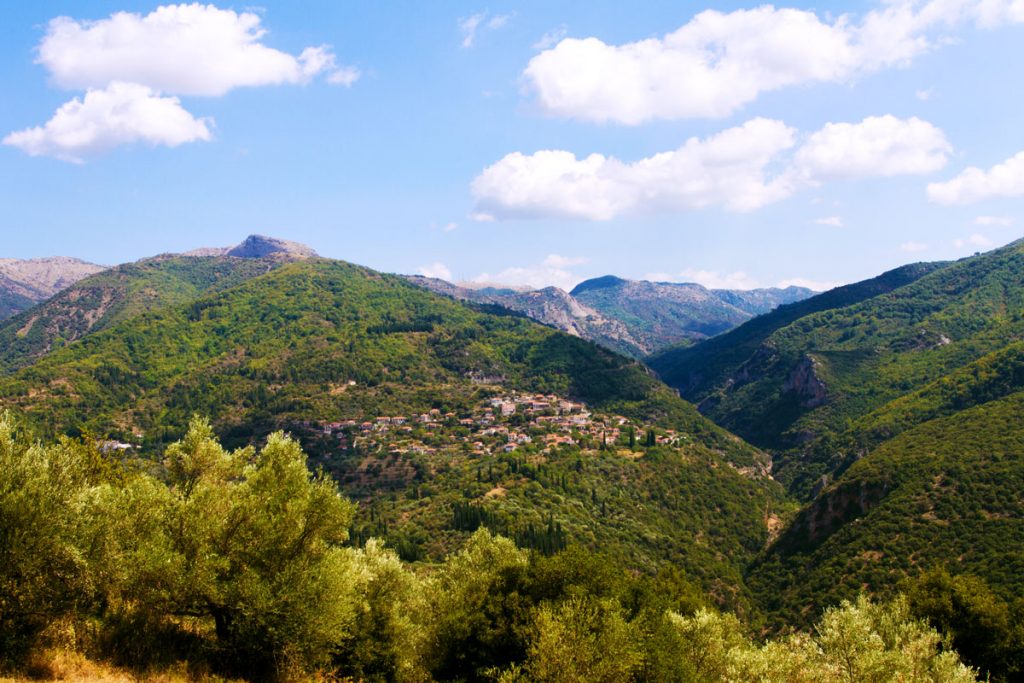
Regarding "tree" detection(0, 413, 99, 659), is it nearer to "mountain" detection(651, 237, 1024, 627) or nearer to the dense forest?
the dense forest

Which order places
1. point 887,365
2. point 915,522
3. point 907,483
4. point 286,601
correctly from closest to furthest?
point 286,601 < point 915,522 < point 907,483 < point 887,365

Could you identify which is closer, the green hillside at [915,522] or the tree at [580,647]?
the tree at [580,647]

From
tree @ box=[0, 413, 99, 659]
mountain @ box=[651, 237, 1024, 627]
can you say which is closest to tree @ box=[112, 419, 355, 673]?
tree @ box=[0, 413, 99, 659]

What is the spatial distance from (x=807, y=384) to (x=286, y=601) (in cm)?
19642

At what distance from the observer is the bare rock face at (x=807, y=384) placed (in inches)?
6732

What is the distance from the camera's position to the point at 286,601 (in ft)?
66.8

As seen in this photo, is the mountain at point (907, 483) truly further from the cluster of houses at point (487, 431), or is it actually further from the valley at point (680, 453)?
the cluster of houses at point (487, 431)

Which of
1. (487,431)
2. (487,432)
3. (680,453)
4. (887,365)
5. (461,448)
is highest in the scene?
(887,365)

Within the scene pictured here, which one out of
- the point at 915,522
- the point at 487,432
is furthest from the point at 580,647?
the point at 487,432

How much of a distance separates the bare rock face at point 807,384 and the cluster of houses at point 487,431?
52.1 metres

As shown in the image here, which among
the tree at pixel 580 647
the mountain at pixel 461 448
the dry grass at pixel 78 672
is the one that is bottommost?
the mountain at pixel 461 448

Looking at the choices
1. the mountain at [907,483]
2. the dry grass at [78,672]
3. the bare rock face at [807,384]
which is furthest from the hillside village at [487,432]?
the dry grass at [78,672]

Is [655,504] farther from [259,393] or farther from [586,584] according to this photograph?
[259,393]

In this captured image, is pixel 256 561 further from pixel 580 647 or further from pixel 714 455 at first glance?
pixel 714 455
